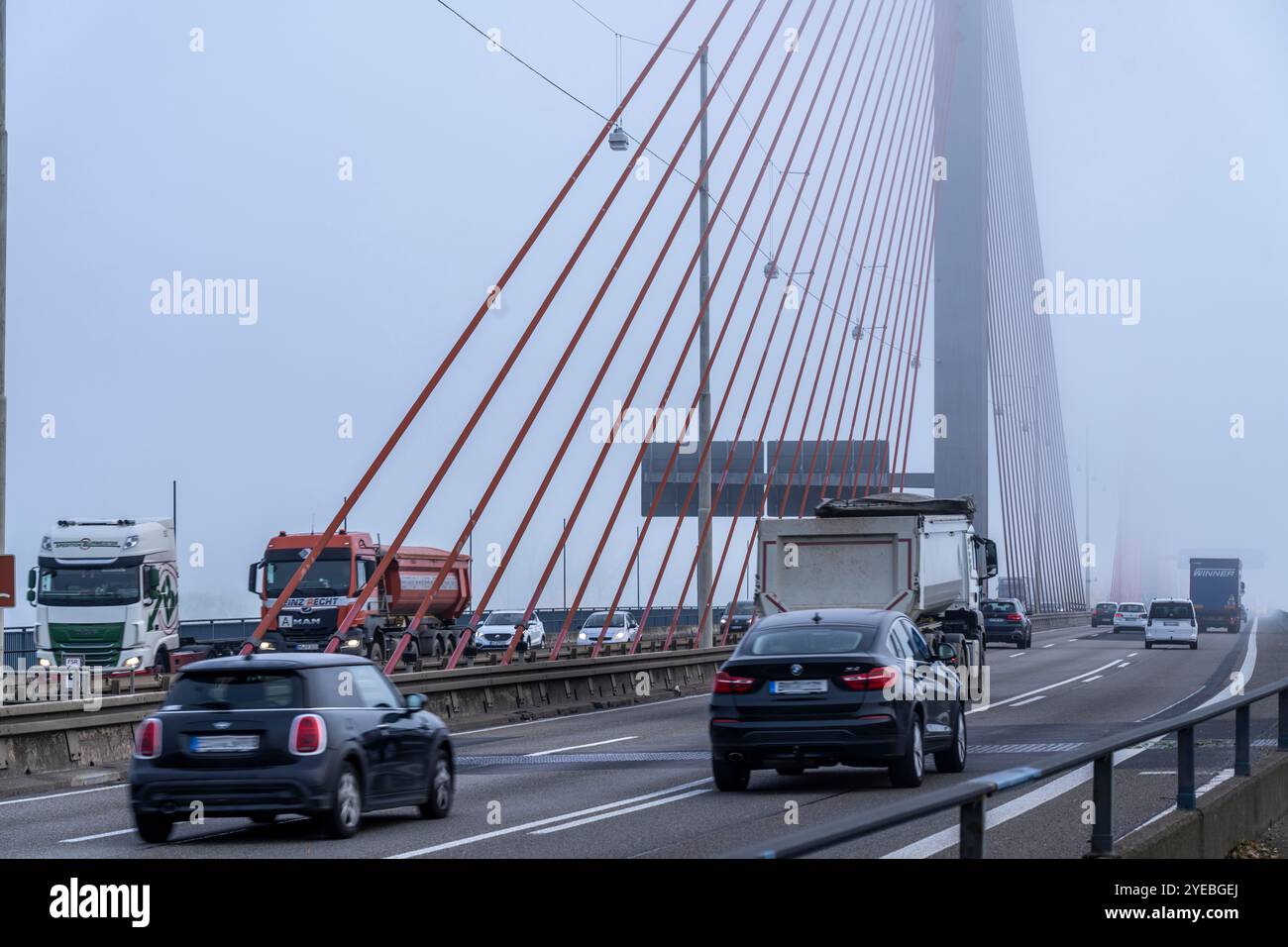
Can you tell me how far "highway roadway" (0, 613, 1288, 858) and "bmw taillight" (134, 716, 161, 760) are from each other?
64 centimetres

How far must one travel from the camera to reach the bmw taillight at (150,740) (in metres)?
13.7

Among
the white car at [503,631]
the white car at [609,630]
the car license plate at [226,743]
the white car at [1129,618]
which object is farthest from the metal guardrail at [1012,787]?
the white car at [1129,618]

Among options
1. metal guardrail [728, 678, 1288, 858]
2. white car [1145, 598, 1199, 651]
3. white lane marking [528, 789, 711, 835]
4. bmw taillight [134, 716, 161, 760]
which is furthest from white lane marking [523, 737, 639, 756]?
white car [1145, 598, 1199, 651]

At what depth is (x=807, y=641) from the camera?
1680 centimetres

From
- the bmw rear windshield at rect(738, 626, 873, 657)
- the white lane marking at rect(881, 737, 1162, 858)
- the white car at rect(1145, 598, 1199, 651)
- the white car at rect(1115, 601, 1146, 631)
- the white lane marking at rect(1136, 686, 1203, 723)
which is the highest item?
the bmw rear windshield at rect(738, 626, 873, 657)

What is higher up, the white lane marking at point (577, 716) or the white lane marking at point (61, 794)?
the white lane marking at point (61, 794)

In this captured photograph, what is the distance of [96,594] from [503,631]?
24017mm

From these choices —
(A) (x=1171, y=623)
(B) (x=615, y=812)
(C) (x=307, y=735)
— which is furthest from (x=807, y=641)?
(A) (x=1171, y=623)

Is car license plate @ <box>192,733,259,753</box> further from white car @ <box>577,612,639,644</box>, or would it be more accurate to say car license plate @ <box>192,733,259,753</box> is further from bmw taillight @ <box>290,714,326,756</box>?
white car @ <box>577,612,639,644</box>

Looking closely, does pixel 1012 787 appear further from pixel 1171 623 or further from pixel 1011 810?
pixel 1171 623

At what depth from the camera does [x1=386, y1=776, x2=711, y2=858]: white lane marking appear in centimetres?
1265

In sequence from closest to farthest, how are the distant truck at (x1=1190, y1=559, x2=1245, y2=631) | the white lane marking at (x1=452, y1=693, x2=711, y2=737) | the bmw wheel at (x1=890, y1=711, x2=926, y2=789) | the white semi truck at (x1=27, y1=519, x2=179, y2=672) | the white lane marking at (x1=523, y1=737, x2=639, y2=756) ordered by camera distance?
the bmw wheel at (x1=890, y1=711, x2=926, y2=789) < the white lane marking at (x1=523, y1=737, x2=639, y2=756) < the white lane marking at (x1=452, y1=693, x2=711, y2=737) < the white semi truck at (x1=27, y1=519, x2=179, y2=672) < the distant truck at (x1=1190, y1=559, x2=1245, y2=631)

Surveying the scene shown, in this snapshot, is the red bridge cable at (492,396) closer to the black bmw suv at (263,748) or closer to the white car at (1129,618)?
the black bmw suv at (263,748)
